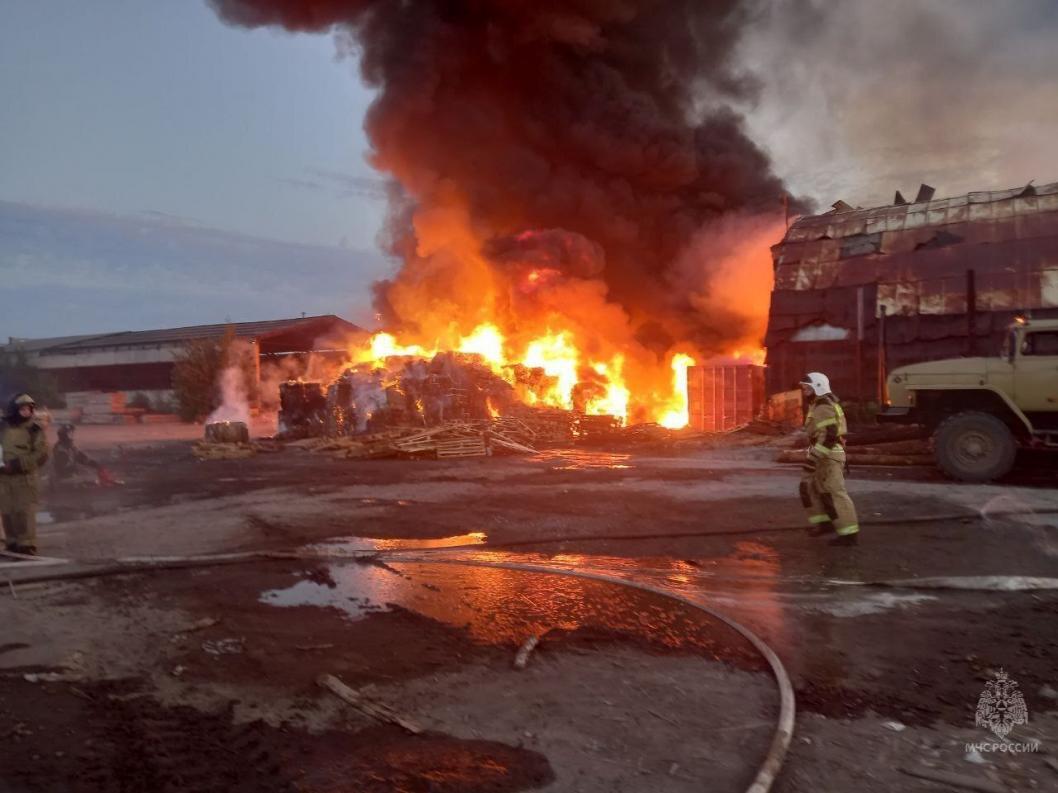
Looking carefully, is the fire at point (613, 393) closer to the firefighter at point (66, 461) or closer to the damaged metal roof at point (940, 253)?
the damaged metal roof at point (940, 253)

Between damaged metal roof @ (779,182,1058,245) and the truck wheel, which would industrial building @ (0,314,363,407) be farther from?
the truck wheel

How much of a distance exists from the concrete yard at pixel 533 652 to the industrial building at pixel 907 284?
9.57 metres

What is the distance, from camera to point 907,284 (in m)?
18.0

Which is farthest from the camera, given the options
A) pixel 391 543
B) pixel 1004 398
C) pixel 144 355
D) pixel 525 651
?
pixel 144 355

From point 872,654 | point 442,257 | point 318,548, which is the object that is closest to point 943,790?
point 872,654

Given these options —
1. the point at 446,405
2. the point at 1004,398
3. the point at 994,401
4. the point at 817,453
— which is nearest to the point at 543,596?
the point at 817,453

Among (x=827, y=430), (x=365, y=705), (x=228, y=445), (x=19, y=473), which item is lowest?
(x=365, y=705)

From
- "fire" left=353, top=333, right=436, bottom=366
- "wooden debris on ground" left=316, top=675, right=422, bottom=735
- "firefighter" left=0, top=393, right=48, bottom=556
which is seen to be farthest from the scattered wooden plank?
"fire" left=353, top=333, right=436, bottom=366

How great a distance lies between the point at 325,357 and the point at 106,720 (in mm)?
24944

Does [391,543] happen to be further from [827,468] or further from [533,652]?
[827,468]

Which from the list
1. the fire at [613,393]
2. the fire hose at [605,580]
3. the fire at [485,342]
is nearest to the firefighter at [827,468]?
the fire hose at [605,580]

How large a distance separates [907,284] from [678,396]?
27.8ft

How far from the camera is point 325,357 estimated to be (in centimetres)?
2764

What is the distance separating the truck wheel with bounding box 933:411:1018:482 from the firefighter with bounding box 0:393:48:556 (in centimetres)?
1101
